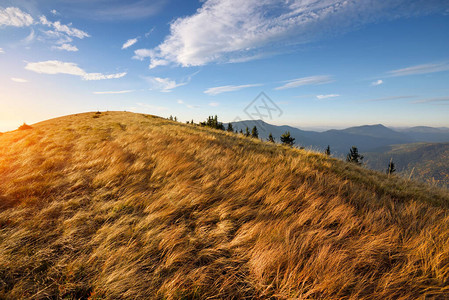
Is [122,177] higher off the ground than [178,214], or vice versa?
[122,177]

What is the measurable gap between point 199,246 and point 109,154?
5064mm

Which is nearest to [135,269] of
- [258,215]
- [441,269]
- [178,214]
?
[178,214]

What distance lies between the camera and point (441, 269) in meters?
1.76

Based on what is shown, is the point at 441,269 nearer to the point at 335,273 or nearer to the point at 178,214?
the point at 335,273

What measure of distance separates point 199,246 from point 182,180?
197 cm

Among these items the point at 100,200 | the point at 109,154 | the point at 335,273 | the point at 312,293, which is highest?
the point at 109,154

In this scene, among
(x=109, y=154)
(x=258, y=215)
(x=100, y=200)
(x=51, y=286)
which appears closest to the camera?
(x=51, y=286)

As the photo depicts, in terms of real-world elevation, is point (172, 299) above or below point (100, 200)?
below

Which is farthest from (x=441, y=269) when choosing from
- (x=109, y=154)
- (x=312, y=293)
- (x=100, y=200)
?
(x=109, y=154)

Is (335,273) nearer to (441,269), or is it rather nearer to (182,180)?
(441,269)

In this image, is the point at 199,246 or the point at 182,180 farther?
the point at 182,180

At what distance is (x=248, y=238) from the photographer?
2.25 metres

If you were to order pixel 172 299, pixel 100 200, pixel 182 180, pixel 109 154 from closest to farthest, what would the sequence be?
pixel 172 299
pixel 100 200
pixel 182 180
pixel 109 154

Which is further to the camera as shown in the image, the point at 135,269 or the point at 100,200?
the point at 100,200
